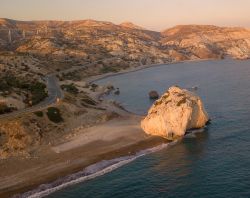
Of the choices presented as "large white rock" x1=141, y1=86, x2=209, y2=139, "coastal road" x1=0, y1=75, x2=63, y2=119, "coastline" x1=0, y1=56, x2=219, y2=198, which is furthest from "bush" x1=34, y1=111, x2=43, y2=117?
"large white rock" x1=141, y1=86, x2=209, y2=139

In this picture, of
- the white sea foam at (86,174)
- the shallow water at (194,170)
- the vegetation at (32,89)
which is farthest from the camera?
the vegetation at (32,89)

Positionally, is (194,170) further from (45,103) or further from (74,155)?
(45,103)

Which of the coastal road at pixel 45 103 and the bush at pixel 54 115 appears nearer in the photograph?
the coastal road at pixel 45 103

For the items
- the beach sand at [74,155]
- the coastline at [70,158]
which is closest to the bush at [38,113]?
the beach sand at [74,155]

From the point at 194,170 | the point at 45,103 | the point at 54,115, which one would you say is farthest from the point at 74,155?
the point at 45,103

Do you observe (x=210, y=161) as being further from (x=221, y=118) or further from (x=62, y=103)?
(x=62, y=103)

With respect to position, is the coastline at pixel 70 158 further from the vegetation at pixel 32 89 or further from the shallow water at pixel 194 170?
the vegetation at pixel 32 89
